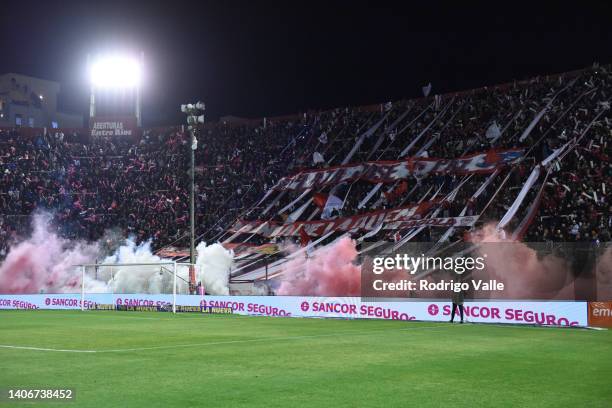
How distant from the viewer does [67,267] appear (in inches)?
1566

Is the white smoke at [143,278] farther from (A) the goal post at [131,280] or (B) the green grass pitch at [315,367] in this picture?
(B) the green grass pitch at [315,367]

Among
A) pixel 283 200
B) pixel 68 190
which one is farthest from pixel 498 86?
pixel 68 190

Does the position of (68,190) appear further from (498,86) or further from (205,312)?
(498,86)

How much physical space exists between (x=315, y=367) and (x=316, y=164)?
33316 millimetres

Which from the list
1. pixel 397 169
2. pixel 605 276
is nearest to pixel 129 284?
pixel 397 169

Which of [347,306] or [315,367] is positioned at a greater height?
[347,306]

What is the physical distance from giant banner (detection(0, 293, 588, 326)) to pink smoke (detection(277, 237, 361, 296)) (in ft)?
6.16

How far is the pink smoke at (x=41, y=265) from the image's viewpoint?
3974 centimetres

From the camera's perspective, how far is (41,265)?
41.0 metres

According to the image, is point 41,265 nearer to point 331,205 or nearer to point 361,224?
point 331,205

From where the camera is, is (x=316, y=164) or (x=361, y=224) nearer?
(x=361, y=224)

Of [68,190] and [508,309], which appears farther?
[68,190]

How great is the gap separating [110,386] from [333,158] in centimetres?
3552

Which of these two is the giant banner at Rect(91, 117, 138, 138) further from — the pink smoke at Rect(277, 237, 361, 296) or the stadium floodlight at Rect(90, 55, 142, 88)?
the pink smoke at Rect(277, 237, 361, 296)
